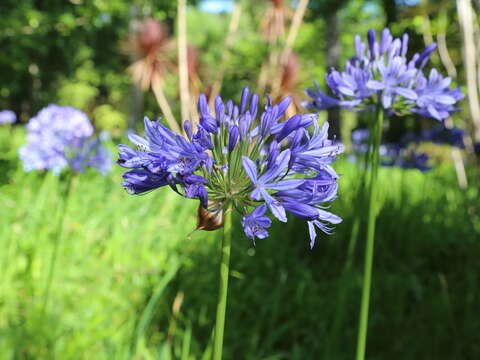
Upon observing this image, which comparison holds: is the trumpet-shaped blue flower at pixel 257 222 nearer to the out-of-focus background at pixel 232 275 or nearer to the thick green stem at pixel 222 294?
the thick green stem at pixel 222 294

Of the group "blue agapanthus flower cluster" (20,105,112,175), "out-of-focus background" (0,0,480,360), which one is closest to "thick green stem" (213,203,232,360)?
"out-of-focus background" (0,0,480,360)

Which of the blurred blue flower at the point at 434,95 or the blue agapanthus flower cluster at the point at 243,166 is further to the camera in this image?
the blurred blue flower at the point at 434,95

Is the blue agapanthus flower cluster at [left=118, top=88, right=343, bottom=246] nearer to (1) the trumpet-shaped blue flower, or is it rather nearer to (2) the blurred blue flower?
(1) the trumpet-shaped blue flower

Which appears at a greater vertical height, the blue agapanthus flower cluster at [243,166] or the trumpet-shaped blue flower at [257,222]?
the blue agapanthus flower cluster at [243,166]

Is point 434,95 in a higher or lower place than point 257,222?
higher

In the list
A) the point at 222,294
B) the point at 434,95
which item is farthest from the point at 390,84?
the point at 222,294

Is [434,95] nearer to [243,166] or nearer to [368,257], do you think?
[368,257]

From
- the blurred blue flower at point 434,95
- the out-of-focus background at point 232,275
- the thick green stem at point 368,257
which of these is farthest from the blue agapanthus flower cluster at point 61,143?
the blurred blue flower at point 434,95
